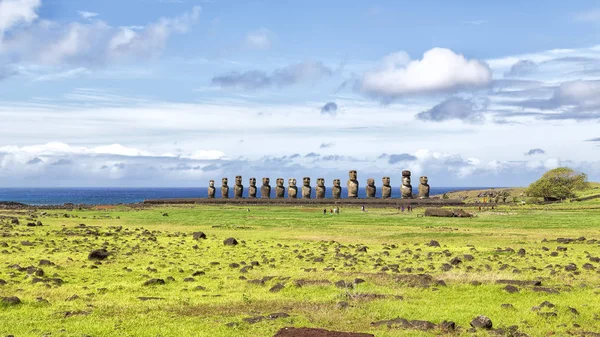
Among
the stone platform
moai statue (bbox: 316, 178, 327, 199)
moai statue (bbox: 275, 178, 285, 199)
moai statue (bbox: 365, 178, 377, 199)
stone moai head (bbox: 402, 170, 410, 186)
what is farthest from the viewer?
moai statue (bbox: 275, 178, 285, 199)

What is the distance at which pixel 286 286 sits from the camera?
20188 mm

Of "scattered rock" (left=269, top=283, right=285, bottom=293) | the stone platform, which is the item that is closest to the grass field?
"scattered rock" (left=269, top=283, right=285, bottom=293)

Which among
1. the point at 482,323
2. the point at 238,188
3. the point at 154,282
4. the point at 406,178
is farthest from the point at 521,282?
the point at 238,188

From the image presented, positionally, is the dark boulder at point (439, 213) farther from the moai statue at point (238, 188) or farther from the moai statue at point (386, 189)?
the moai statue at point (238, 188)

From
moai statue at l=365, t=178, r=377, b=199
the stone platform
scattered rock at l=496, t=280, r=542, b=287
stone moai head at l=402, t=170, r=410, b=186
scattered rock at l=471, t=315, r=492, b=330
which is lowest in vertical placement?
scattered rock at l=471, t=315, r=492, b=330

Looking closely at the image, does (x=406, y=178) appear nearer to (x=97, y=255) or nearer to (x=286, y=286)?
(x=97, y=255)

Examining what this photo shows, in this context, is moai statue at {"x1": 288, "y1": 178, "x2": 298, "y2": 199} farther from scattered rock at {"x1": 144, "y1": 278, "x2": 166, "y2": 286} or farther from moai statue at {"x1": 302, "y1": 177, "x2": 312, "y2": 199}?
scattered rock at {"x1": 144, "y1": 278, "x2": 166, "y2": 286}

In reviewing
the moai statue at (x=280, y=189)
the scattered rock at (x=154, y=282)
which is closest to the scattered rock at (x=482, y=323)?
the scattered rock at (x=154, y=282)

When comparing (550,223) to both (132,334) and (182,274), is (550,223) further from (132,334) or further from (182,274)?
(132,334)

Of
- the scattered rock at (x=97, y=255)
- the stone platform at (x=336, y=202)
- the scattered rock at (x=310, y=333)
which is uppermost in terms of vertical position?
the stone platform at (x=336, y=202)

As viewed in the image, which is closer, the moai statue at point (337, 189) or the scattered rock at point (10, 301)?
the scattered rock at point (10, 301)

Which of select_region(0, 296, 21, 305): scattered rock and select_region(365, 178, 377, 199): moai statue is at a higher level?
select_region(365, 178, 377, 199): moai statue

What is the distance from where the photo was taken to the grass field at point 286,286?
1541 cm

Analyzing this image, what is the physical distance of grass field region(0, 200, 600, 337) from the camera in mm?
15406
